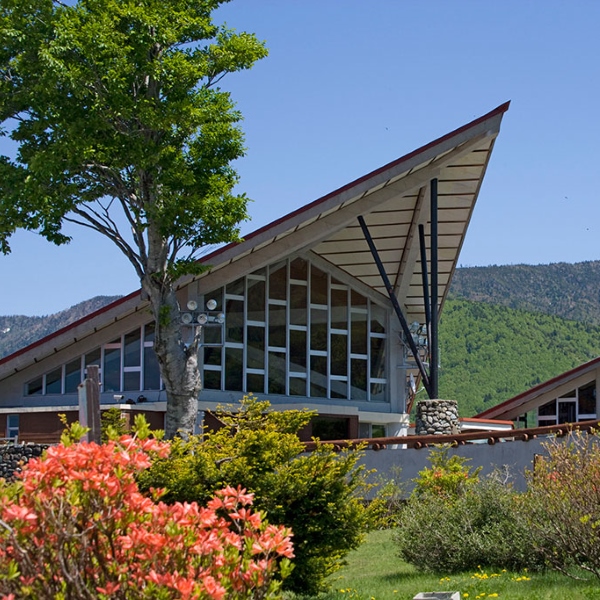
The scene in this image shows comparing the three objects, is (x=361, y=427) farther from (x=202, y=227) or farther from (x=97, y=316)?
(x=202, y=227)

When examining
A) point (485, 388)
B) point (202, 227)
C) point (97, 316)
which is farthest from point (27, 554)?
point (485, 388)

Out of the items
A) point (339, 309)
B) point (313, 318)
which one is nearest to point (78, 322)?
point (313, 318)

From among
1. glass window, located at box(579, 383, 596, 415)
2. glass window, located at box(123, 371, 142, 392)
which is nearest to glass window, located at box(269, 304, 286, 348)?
glass window, located at box(123, 371, 142, 392)

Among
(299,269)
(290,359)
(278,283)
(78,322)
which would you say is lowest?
(290,359)

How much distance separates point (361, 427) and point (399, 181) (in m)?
7.59

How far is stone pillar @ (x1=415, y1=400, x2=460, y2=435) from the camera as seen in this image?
2431cm

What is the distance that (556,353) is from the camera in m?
84.2

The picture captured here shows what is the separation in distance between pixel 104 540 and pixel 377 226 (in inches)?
859

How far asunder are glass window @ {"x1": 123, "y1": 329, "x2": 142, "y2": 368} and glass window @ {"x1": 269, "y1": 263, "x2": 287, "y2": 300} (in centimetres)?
364

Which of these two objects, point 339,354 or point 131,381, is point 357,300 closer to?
point 339,354

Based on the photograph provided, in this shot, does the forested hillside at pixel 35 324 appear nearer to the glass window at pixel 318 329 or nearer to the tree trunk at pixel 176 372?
the glass window at pixel 318 329

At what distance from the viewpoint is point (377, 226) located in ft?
88.1

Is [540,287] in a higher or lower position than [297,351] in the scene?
higher

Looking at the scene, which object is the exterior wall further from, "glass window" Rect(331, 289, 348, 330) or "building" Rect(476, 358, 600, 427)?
"building" Rect(476, 358, 600, 427)
